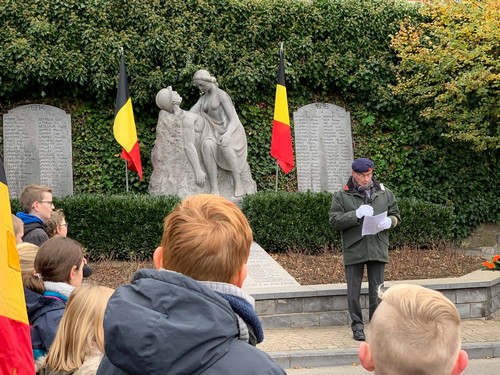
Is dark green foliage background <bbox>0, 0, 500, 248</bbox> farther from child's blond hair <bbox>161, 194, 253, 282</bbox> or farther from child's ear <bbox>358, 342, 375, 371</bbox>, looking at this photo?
child's ear <bbox>358, 342, 375, 371</bbox>

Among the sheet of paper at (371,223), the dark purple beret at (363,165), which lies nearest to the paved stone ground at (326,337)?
the sheet of paper at (371,223)

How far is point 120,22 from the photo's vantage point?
594 inches

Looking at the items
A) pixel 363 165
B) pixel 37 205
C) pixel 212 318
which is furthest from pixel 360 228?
pixel 212 318

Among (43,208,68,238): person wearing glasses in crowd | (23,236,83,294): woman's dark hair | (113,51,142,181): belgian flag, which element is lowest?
(43,208,68,238): person wearing glasses in crowd

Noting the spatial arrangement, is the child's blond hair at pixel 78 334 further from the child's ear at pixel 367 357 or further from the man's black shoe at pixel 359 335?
the man's black shoe at pixel 359 335

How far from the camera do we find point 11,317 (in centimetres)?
234

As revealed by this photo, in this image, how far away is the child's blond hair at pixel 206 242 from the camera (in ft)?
6.91

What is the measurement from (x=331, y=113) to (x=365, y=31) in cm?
205

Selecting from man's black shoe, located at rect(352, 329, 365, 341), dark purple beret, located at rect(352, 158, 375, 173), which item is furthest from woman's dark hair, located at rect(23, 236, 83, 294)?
man's black shoe, located at rect(352, 329, 365, 341)

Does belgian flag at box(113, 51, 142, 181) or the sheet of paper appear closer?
the sheet of paper

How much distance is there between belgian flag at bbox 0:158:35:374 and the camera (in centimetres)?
230

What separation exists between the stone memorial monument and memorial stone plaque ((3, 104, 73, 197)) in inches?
113

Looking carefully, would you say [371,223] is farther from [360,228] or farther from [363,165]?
[363,165]

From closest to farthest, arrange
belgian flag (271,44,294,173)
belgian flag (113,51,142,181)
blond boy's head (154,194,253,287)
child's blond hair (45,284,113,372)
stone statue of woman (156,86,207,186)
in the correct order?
blond boy's head (154,194,253,287) → child's blond hair (45,284,113,372) → belgian flag (113,51,142,181) → stone statue of woman (156,86,207,186) → belgian flag (271,44,294,173)
